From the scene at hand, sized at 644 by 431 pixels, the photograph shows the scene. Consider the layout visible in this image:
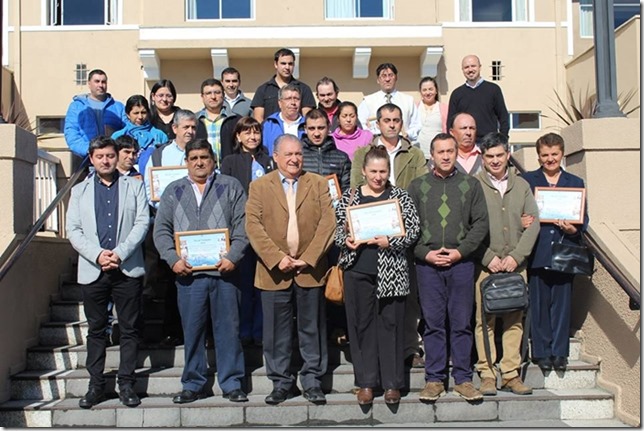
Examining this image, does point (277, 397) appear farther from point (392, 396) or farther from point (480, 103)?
point (480, 103)

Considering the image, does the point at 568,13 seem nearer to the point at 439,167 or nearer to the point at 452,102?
the point at 452,102

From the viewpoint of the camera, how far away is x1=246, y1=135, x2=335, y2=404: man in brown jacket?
6.45 m

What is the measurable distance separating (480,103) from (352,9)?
6020mm

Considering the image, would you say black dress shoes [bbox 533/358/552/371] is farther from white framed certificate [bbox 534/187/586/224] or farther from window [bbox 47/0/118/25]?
window [bbox 47/0/118/25]

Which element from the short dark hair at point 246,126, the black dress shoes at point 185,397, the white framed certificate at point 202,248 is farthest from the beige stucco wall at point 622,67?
the black dress shoes at point 185,397

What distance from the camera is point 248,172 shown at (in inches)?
289

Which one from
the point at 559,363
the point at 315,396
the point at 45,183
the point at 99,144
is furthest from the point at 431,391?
the point at 45,183

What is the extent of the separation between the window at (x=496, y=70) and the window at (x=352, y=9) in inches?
86.6

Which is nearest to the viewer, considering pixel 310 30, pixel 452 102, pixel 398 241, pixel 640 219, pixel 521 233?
pixel 398 241

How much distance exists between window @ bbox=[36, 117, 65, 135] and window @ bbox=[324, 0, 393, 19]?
17.8ft

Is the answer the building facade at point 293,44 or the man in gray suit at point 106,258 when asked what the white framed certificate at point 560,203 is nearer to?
the man in gray suit at point 106,258

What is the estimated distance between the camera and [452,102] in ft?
30.4

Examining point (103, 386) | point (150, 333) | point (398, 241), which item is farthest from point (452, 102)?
point (103, 386)

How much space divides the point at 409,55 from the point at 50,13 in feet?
22.6
